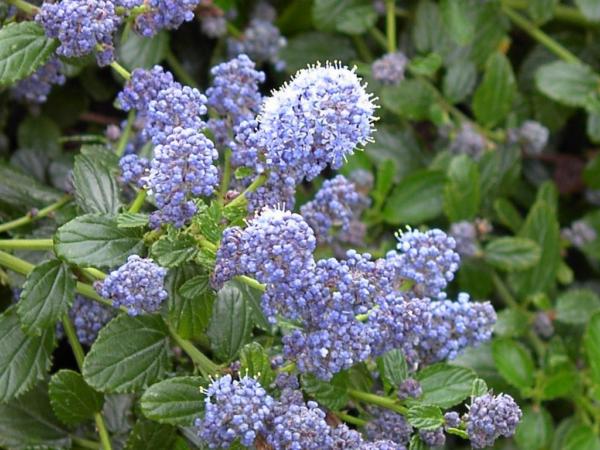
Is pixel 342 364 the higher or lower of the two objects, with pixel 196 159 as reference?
lower

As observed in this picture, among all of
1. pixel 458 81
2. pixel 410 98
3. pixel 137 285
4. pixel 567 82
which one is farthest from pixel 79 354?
pixel 567 82

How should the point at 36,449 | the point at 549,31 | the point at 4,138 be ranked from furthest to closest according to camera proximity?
the point at 549,31 < the point at 4,138 < the point at 36,449

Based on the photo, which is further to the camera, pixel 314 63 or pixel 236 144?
pixel 314 63

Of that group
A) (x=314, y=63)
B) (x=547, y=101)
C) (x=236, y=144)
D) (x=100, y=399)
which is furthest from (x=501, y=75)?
(x=100, y=399)

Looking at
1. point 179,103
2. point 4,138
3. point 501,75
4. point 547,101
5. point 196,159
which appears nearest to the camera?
point 196,159

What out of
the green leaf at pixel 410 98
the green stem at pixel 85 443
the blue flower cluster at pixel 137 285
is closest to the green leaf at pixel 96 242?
the blue flower cluster at pixel 137 285

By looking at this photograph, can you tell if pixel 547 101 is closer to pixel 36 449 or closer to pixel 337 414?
pixel 337 414

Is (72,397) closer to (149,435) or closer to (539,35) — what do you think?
(149,435)
